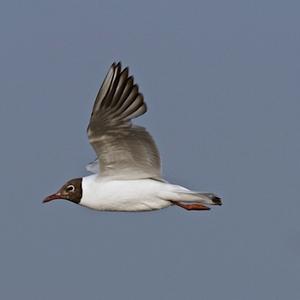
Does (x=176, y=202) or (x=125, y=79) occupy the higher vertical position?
(x=125, y=79)

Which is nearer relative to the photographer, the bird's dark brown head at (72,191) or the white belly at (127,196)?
the white belly at (127,196)

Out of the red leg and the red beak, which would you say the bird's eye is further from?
the red leg

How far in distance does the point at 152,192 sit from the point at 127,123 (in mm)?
1015

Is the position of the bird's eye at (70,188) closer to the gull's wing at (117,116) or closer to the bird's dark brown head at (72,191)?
the bird's dark brown head at (72,191)

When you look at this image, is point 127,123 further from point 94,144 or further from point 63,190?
point 63,190

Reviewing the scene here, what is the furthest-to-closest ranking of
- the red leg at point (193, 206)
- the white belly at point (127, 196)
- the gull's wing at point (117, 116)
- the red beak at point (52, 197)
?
the red beak at point (52, 197) < the red leg at point (193, 206) < the white belly at point (127, 196) < the gull's wing at point (117, 116)

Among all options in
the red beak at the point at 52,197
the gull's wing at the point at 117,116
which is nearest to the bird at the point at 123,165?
the gull's wing at the point at 117,116

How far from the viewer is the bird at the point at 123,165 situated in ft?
47.9

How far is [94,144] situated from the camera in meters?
14.8

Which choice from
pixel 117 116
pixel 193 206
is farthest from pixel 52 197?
pixel 117 116

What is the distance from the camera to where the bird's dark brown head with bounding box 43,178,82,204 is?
15555mm

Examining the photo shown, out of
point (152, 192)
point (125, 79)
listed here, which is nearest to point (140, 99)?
point (125, 79)

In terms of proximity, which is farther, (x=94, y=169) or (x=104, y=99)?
(x=94, y=169)

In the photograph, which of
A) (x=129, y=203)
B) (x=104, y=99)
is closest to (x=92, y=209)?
(x=129, y=203)
